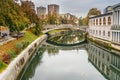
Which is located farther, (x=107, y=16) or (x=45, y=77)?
(x=107, y=16)

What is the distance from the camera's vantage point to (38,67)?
99.2 ft

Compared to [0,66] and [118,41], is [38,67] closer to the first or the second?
[0,66]

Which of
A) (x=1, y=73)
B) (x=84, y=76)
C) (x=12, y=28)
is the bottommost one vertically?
(x=84, y=76)

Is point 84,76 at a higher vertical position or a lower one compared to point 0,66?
lower

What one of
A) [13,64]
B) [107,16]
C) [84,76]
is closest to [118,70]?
[84,76]

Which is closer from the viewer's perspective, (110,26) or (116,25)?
(116,25)

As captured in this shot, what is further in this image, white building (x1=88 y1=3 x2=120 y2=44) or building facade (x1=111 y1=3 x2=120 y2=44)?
white building (x1=88 y1=3 x2=120 y2=44)

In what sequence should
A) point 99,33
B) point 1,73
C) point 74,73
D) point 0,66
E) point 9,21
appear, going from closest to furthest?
point 1,73 < point 0,66 < point 74,73 < point 9,21 < point 99,33

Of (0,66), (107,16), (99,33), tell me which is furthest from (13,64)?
(99,33)

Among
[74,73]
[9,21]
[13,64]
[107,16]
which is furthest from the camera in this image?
[107,16]

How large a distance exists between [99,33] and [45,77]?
35.9 m

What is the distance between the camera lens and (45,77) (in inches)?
955

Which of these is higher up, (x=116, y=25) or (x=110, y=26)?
(x=116, y=25)

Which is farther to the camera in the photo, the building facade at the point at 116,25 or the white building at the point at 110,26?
the white building at the point at 110,26
